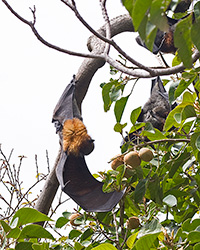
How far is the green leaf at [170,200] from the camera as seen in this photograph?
4.65 ft

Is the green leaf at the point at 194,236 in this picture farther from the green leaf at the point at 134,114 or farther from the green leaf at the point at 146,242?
the green leaf at the point at 134,114

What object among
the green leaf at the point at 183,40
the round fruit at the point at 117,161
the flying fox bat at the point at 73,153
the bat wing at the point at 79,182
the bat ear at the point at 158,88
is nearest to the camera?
the green leaf at the point at 183,40

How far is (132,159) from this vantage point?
136 centimetres

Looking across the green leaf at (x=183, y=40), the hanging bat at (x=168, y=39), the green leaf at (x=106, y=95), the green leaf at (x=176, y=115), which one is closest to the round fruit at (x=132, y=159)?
the green leaf at (x=176, y=115)

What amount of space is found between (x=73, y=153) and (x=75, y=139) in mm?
87

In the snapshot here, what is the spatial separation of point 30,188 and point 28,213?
1.81 m

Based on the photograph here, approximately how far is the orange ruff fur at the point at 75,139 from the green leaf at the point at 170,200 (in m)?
0.96

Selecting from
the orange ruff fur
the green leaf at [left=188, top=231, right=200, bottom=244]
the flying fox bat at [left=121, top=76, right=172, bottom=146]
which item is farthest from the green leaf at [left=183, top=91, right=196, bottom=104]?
the flying fox bat at [left=121, top=76, right=172, bottom=146]

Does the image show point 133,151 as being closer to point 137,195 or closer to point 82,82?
point 137,195

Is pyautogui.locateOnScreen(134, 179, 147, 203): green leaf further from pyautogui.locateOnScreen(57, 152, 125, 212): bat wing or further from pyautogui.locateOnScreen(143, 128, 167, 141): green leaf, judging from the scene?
pyautogui.locateOnScreen(57, 152, 125, 212): bat wing

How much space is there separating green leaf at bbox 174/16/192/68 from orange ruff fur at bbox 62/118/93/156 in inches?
66.5

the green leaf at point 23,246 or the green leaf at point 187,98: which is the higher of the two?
the green leaf at point 187,98

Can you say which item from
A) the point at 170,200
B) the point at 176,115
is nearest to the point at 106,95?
the point at 176,115

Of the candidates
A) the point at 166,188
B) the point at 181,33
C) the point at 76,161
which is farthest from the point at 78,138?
the point at 181,33
